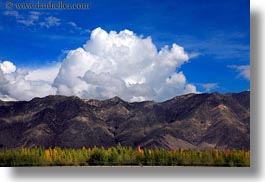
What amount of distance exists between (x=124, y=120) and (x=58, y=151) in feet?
2.73

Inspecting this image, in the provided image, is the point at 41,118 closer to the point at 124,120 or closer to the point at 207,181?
the point at 124,120

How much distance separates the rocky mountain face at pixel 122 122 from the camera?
8938mm

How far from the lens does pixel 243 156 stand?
8.80 metres

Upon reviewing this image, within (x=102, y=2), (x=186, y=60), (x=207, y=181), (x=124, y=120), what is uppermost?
(x=102, y=2)

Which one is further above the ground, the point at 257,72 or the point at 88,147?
the point at 257,72

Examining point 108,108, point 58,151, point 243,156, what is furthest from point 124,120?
point 243,156

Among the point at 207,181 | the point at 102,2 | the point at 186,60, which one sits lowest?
the point at 207,181

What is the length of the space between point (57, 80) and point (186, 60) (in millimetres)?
1481

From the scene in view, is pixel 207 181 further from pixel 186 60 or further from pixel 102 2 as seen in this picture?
pixel 102 2

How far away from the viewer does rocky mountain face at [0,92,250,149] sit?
29.3 feet

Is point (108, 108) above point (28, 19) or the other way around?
the other way around

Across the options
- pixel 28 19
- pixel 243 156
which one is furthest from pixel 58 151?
pixel 243 156

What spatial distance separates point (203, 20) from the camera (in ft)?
29.2

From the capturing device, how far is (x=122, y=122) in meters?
9.02
